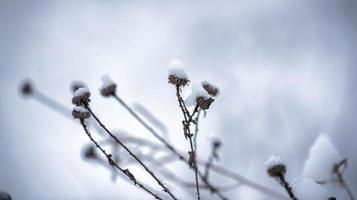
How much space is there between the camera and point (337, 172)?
228 cm

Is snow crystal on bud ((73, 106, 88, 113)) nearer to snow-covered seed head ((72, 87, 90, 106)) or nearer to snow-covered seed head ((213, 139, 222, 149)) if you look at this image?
snow-covered seed head ((72, 87, 90, 106))

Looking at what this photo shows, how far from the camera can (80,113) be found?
3.50m

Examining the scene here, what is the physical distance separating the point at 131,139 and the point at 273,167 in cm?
159

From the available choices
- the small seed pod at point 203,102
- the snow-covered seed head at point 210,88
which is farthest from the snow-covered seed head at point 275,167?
the snow-covered seed head at point 210,88

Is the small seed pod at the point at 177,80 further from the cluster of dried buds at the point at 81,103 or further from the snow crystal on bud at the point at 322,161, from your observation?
the snow crystal on bud at the point at 322,161

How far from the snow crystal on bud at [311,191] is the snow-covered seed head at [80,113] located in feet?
6.99

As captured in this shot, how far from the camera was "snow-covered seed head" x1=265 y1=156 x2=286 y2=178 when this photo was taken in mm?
2789

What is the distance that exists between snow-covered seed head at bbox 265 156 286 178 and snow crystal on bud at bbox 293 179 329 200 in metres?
0.28

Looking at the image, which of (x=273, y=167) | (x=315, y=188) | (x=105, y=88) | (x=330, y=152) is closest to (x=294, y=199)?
(x=315, y=188)

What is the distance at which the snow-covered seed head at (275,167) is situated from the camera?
9.15ft

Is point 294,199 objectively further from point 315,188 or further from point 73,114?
point 73,114

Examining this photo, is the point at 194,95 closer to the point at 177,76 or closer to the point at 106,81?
the point at 177,76

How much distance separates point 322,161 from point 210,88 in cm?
158

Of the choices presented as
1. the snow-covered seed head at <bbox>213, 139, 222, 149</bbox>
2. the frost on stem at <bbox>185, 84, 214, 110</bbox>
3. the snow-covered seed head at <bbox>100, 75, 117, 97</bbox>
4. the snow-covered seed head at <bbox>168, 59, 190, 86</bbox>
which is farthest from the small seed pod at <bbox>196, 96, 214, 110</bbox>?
the snow-covered seed head at <bbox>213, 139, 222, 149</bbox>
